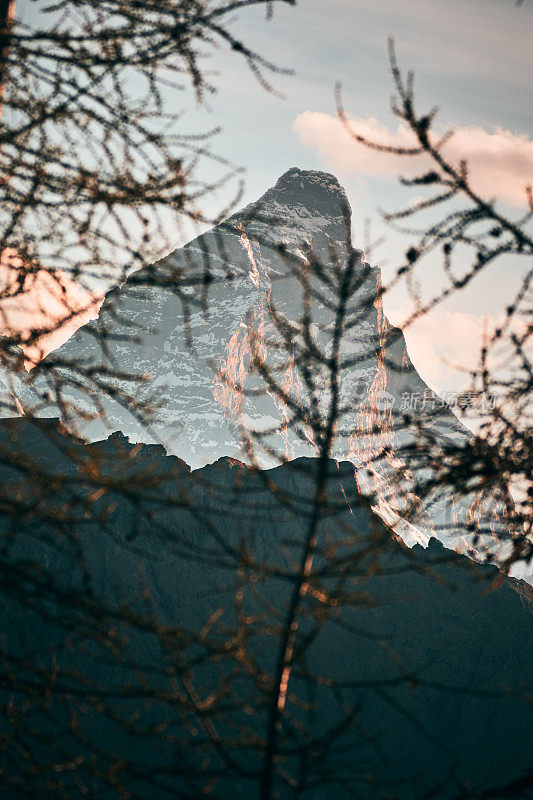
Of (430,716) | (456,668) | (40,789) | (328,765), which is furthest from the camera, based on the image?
(456,668)

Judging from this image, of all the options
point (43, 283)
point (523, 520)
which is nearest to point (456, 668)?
point (523, 520)

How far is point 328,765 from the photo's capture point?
2.35 meters

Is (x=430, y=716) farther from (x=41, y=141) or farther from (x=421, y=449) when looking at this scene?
(x=41, y=141)

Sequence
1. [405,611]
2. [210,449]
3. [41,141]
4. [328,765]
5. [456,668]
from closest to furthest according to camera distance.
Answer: [328,765], [41,141], [456,668], [405,611], [210,449]

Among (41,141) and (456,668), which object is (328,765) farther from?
(456,668)

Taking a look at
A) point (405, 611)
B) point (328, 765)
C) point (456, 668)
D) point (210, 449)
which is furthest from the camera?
point (210, 449)

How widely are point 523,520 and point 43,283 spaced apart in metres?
2.70

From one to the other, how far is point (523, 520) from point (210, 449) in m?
155

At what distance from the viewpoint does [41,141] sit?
9.39ft

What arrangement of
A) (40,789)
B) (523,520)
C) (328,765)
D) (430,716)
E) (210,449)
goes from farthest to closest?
(210,449), (430,716), (523,520), (328,765), (40,789)

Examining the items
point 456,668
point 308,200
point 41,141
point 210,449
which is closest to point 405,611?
point 456,668

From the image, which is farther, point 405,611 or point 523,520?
Answer: point 405,611

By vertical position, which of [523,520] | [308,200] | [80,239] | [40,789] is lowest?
[40,789]

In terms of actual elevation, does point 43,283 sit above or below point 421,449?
above
